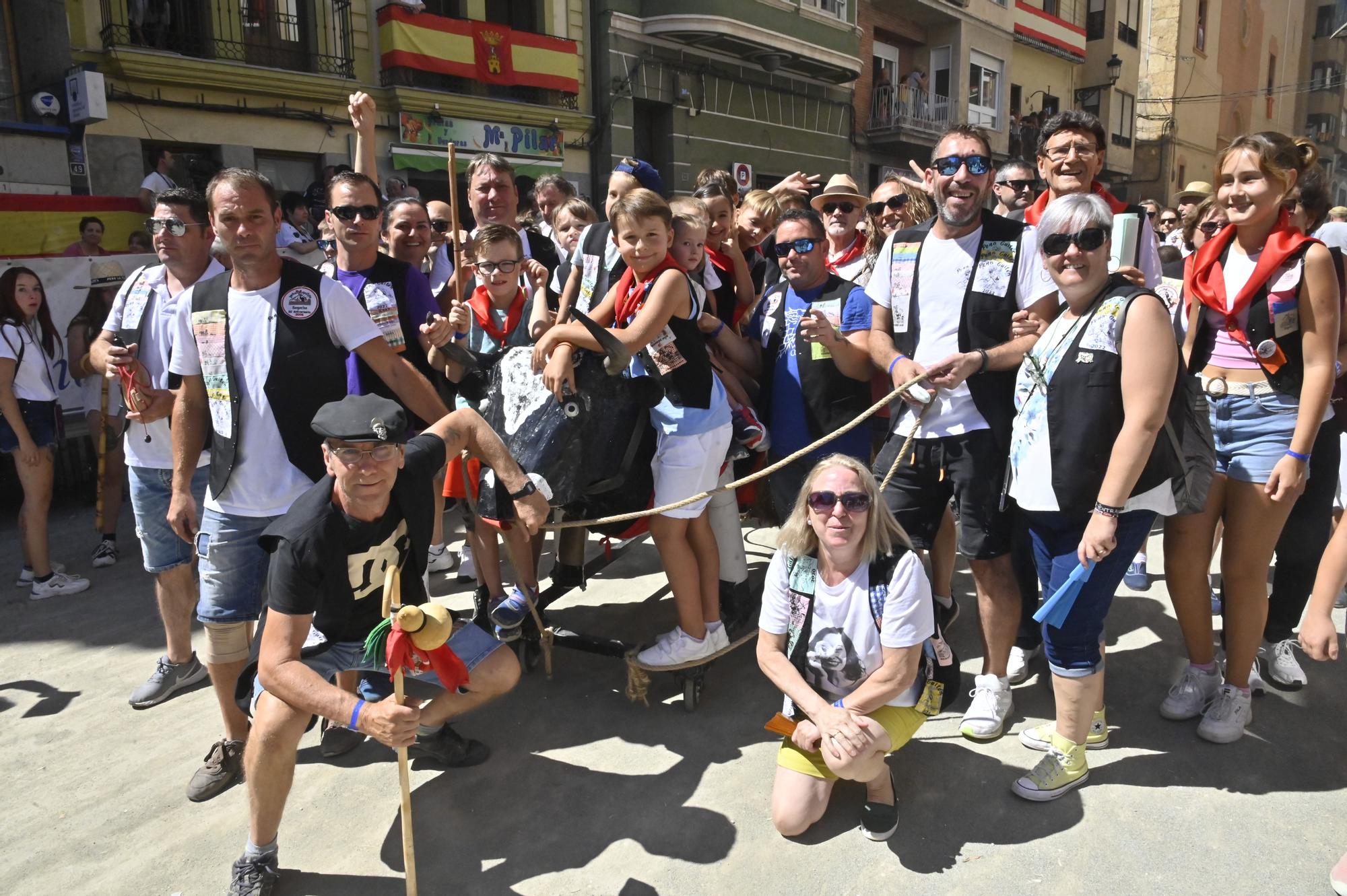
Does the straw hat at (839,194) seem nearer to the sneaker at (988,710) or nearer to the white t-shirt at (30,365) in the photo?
the sneaker at (988,710)

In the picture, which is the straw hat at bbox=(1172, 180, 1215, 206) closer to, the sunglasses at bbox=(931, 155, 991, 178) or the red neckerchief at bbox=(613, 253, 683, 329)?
the sunglasses at bbox=(931, 155, 991, 178)

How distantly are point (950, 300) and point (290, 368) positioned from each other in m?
2.42

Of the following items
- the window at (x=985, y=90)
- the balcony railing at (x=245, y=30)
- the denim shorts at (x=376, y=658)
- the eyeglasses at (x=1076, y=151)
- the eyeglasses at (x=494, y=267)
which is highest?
the window at (x=985, y=90)

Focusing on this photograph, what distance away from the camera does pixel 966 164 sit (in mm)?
3396

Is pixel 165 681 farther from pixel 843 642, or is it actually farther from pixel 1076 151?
pixel 1076 151

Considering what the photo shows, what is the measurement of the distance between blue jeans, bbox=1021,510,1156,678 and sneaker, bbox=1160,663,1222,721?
0.76 metres

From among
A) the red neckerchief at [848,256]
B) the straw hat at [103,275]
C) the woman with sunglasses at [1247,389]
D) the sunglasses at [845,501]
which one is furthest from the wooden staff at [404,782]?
the straw hat at [103,275]

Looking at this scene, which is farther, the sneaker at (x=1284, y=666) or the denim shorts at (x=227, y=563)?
the sneaker at (x=1284, y=666)

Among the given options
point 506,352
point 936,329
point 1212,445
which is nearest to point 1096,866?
point 1212,445

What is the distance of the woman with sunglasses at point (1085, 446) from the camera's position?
108 inches

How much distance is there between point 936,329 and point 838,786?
1.73 meters

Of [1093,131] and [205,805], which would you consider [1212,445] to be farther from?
[205,805]

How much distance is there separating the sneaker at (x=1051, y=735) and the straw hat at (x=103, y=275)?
694cm

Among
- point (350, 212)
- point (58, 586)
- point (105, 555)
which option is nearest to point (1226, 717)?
point (350, 212)
